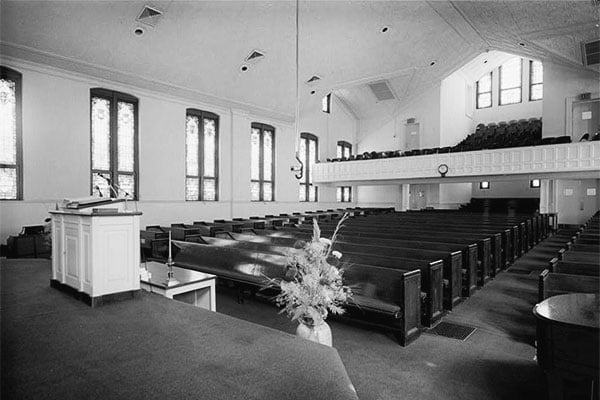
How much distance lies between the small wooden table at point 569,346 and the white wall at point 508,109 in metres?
18.2

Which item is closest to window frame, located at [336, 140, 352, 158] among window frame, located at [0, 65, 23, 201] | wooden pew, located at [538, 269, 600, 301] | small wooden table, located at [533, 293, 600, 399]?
window frame, located at [0, 65, 23, 201]

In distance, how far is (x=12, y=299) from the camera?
3396mm

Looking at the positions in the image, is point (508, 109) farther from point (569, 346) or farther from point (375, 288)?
point (569, 346)

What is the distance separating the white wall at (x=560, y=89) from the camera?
1381cm

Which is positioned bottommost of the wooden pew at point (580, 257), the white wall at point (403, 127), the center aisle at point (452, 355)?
the center aisle at point (452, 355)

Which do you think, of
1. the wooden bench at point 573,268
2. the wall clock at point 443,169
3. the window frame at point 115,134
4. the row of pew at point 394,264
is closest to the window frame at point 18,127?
the window frame at point 115,134

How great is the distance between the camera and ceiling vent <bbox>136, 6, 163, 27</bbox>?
8122mm

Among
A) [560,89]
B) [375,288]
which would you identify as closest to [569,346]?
[375,288]

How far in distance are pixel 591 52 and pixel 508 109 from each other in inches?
253

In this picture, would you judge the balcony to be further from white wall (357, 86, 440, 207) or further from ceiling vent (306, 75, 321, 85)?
ceiling vent (306, 75, 321, 85)

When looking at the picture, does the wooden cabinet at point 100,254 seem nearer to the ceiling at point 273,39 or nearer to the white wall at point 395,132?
the ceiling at point 273,39

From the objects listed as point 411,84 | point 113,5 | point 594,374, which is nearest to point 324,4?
point 113,5

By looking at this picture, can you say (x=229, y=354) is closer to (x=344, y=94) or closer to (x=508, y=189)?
(x=344, y=94)

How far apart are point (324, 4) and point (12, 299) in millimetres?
9045
